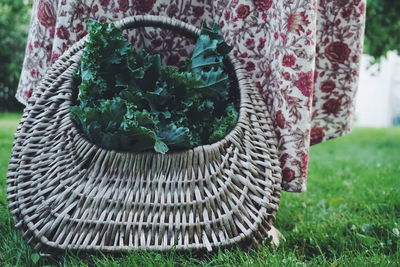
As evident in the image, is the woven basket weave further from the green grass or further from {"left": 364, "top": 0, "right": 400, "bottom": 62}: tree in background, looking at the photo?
{"left": 364, "top": 0, "right": 400, "bottom": 62}: tree in background

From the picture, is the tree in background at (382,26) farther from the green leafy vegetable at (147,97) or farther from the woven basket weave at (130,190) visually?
the woven basket weave at (130,190)

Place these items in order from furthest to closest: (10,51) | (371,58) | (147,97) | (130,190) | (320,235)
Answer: (10,51) → (371,58) → (320,235) → (147,97) → (130,190)

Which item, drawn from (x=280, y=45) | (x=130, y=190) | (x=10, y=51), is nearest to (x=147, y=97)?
(x=130, y=190)

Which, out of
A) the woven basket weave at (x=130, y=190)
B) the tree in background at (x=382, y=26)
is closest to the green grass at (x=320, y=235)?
the woven basket weave at (x=130, y=190)

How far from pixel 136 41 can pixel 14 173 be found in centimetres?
67

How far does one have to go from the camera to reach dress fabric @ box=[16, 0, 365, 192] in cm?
142

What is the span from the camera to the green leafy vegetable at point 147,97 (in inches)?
45.8

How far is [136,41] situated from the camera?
163cm

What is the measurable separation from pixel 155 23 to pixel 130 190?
1.97ft

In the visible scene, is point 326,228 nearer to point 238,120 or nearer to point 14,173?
point 238,120

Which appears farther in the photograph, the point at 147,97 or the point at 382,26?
the point at 382,26

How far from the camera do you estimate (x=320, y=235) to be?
1440 mm

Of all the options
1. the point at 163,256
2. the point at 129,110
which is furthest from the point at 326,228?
the point at 129,110

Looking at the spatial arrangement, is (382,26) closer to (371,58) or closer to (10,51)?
(371,58)
